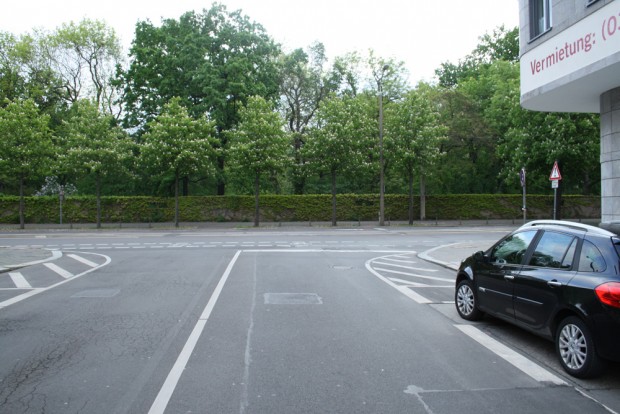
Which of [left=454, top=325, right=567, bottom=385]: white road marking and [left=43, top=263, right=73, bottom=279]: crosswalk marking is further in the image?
[left=43, top=263, right=73, bottom=279]: crosswalk marking

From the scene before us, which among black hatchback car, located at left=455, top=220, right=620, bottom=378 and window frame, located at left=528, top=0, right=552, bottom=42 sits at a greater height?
window frame, located at left=528, top=0, right=552, bottom=42

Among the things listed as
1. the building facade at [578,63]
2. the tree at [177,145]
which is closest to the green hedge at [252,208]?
the tree at [177,145]

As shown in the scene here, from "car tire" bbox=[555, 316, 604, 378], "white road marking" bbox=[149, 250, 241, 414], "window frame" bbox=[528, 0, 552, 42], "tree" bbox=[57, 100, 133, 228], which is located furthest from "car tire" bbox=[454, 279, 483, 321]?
"tree" bbox=[57, 100, 133, 228]

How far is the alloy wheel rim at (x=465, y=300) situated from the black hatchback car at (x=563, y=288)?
0.43m

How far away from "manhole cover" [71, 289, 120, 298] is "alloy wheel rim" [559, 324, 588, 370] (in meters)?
7.98

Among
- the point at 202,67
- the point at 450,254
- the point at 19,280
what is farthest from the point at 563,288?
the point at 202,67

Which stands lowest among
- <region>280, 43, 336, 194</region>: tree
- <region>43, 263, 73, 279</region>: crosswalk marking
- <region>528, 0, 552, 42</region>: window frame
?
<region>43, 263, 73, 279</region>: crosswalk marking

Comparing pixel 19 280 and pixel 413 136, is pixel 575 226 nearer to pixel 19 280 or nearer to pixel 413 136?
pixel 19 280

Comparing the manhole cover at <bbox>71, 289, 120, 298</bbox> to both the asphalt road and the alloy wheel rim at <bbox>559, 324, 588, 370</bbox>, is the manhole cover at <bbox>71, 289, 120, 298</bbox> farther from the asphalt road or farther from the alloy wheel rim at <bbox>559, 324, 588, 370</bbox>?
the alloy wheel rim at <bbox>559, 324, 588, 370</bbox>

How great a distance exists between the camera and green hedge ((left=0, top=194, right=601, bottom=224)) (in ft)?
140

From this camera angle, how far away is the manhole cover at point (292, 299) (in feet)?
30.2

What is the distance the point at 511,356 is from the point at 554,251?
4.32 feet

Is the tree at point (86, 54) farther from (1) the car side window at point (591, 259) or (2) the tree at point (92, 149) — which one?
(1) the car side window at point (591, 259)

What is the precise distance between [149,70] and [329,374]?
47.0 m
